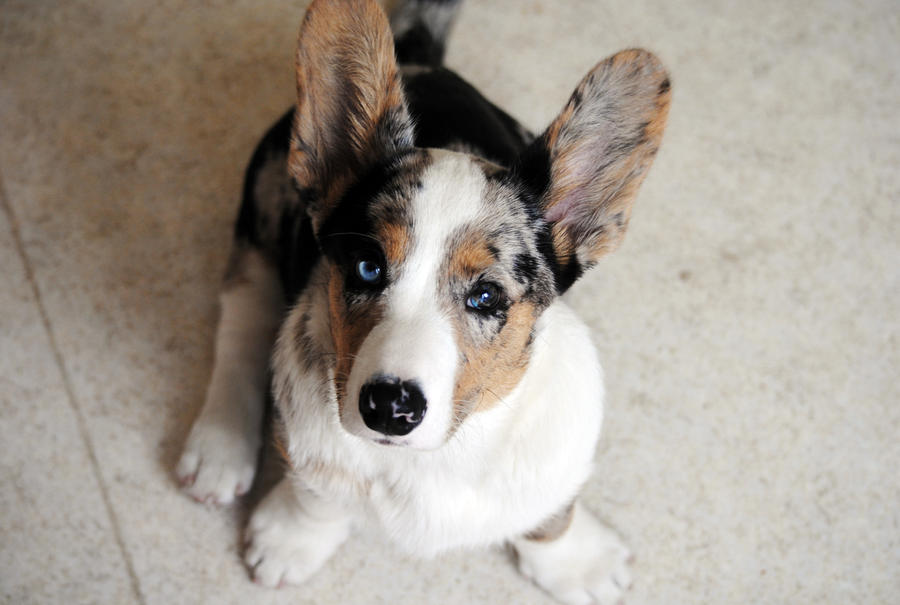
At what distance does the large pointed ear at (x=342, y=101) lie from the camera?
1877 millimetres

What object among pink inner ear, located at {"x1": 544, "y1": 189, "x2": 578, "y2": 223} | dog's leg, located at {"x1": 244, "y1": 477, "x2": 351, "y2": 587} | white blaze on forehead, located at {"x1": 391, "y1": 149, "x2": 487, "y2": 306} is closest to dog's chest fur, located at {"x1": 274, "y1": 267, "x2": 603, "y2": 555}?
pink inner ear, located at {"x1": 544, "y1": 189, "x2": 578, "y2": 223}

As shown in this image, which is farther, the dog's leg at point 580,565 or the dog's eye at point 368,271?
the dog's leg at point 580,565

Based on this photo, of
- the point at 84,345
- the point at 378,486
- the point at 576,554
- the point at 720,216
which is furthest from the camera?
the point at 720,216

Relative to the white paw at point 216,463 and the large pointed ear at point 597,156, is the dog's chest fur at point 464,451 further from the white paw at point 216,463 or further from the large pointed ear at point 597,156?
the white paw at point 216,463

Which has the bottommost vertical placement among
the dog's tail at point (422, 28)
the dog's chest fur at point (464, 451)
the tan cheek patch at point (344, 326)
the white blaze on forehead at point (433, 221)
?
the dog's chest fur at point (464, 451)

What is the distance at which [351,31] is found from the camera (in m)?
1.90

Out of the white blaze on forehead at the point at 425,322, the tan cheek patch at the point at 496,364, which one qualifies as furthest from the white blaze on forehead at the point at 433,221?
the tan cheek patch at the point at 496,364

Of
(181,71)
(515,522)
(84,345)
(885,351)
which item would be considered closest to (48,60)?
(181,71)

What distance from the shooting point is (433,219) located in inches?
73.0

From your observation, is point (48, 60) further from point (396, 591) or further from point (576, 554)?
point (576, 554)

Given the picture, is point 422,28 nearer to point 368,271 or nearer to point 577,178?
point 577,178

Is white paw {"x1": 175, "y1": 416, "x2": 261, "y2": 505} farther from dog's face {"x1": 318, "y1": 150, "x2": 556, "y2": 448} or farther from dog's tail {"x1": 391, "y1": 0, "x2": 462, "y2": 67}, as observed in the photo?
dog's tail {"x1": 391, "y1": 0, "x2": 462, "y2": 67}

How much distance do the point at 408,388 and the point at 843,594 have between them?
7.38 ft

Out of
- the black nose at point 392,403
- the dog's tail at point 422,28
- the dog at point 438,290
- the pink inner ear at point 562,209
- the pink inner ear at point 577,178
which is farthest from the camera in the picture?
the dog's tail at point 422,28
